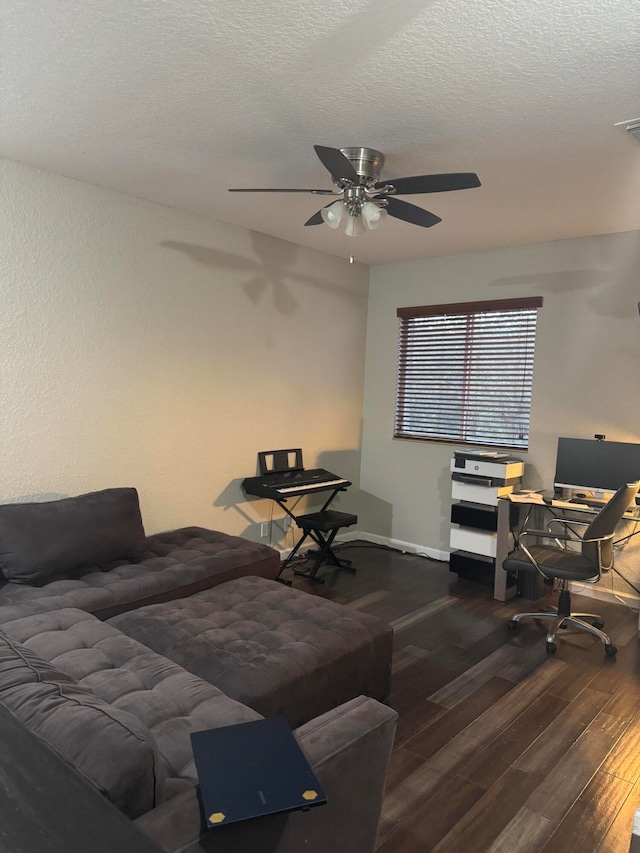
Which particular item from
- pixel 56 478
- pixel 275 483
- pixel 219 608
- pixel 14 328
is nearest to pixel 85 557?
pixel 56 478

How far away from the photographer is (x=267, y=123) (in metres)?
→ 2.61

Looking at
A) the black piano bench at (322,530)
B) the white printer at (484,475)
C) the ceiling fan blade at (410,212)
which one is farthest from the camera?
the black piano bench at (322,530)

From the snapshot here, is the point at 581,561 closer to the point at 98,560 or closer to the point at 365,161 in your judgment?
the point at 365,161

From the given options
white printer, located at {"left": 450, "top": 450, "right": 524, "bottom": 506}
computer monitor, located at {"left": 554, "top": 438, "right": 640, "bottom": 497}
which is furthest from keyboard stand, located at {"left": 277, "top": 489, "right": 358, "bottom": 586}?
computer monitor, located at {"left": 554, "top": 438, "right": 640, "bottom": 497}

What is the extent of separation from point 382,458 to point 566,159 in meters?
3.26

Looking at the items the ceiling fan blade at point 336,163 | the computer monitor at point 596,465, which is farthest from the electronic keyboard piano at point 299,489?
the ceiling fan blade at point 336,163

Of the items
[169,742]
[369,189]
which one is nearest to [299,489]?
[369,189]

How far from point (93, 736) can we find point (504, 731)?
6.69 feet

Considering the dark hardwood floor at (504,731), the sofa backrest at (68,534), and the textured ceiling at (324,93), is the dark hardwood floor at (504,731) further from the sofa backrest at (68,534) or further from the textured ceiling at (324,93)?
the textured ceiling at (324,93)

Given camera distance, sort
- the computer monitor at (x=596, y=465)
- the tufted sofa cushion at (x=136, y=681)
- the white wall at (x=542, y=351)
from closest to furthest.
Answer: the tufted sofa cushion at (x=136, y=681) → the computer monitor at (x=596, y=465) → the white wall at (x=542, y=351)

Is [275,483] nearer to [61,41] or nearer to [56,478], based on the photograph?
[56,478]

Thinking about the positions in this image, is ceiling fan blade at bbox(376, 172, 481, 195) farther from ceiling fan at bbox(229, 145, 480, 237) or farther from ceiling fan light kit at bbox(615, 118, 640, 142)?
ceiling fan light kit at bbox(615, 118, 640, 142)

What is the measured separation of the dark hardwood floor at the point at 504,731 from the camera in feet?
6.87

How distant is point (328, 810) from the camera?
1.44 meters
